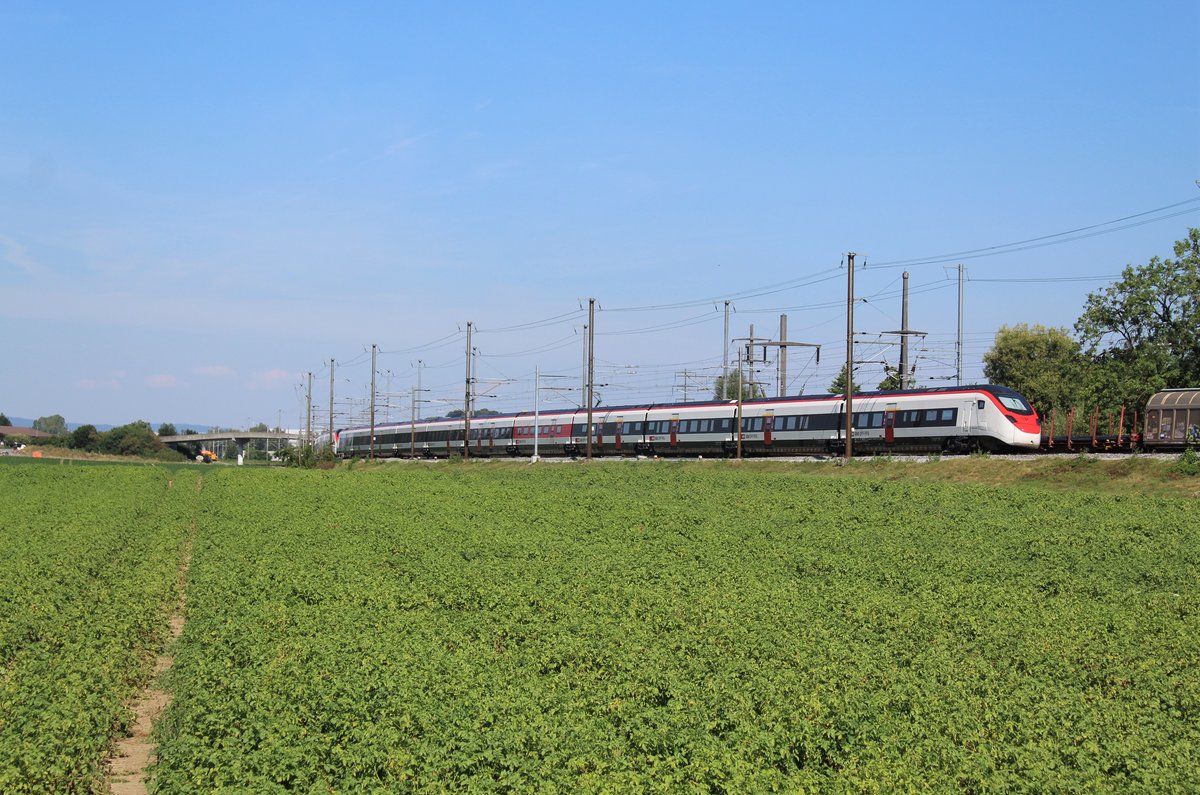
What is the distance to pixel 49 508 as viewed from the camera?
124ft

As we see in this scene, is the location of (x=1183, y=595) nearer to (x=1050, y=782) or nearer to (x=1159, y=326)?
(x=1050, y=782)

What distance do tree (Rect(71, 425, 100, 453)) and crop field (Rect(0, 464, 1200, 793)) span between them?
460 feet

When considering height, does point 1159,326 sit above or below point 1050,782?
above

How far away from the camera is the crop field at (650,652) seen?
10.6 meters

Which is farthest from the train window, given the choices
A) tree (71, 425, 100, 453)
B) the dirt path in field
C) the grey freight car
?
tree (71, 425, 100, 453)

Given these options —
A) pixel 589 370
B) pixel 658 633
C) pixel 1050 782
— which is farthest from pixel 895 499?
pixel 589 370

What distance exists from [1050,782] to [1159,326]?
58039 millimetres

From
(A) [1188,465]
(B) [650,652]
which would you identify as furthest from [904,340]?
(B) [650,652]

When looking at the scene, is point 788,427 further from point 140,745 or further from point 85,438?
point 85,438

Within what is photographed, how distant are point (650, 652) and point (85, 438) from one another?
164m

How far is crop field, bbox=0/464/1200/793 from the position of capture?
10586mm

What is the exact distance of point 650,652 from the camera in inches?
577

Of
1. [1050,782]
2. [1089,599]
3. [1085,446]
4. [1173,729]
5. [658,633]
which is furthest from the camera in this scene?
[1085,446]

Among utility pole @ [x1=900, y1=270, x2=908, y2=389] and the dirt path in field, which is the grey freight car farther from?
the dirt path in field
